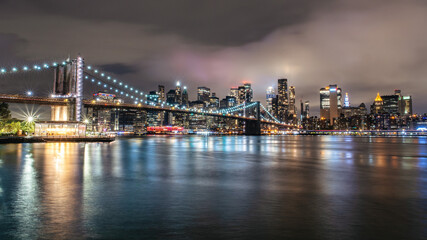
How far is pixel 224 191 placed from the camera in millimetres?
12586

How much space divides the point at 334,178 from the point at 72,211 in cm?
1262

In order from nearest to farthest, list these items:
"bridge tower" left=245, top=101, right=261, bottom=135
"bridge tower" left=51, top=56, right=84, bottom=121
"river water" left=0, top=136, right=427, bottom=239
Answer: "river water" left=0, top=136, right=427, bottom=239
"bridge tower" left=51, top=56, right=84, bottom=121
"bridge tower" left=245, top=101, right=261, bottom=135

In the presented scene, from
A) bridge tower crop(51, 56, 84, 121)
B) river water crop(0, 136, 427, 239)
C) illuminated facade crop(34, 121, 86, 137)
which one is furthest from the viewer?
bridge tower crop(51, 56, 84, 121)

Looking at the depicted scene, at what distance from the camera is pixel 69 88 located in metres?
60.6

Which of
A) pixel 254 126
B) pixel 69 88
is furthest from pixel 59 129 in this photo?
pixel 254 126

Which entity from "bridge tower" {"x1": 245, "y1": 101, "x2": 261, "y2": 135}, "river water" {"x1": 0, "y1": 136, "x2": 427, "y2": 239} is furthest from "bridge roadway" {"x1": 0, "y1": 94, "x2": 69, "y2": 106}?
"bridge tower" {"x1": 245, "y1": 101, "x2": 261, "y2": 135}

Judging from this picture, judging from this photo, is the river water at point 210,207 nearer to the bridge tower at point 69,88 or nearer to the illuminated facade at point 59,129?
the illuminated facade at point 59,129

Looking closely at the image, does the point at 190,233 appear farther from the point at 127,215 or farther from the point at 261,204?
the point at 261,204

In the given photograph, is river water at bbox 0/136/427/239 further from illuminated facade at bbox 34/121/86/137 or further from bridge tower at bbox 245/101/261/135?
bridge tower at bbox 245/101/261/135

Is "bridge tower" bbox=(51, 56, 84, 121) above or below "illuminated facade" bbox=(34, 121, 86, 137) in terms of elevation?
above

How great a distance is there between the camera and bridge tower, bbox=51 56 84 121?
58.7m

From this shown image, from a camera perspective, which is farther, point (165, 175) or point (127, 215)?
point (165, 175)

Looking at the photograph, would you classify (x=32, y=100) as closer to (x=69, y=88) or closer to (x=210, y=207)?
(x=69, y=88)

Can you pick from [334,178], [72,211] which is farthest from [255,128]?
[72,211]
